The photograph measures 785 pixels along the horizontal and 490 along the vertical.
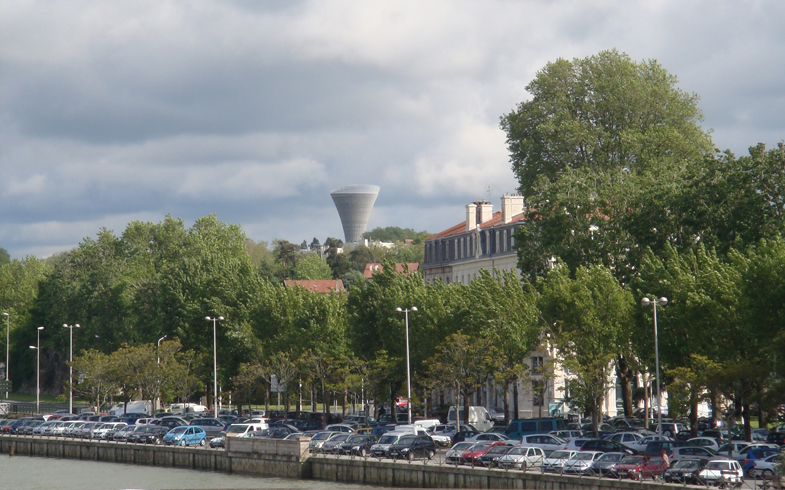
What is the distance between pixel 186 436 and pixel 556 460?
30816 mm

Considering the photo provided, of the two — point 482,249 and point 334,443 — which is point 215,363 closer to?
point 334,443

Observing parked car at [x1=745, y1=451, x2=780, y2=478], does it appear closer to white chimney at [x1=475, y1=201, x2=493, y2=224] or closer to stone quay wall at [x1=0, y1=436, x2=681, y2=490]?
stone quay wall at [x1=0, y1=436, x2=681, y2=490]

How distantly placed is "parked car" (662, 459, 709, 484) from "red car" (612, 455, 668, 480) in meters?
0.42

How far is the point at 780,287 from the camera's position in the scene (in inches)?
1681

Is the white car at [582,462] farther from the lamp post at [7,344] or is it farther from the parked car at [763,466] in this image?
the lamp post at [7,344]

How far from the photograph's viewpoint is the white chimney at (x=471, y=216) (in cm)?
11150

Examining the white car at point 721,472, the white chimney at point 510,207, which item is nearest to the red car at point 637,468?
the white car at point 721,472

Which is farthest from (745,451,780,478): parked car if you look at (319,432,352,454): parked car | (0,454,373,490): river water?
(319,432,352,454): parked car

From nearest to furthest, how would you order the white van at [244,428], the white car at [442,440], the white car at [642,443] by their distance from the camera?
the white car at [642,443] < the white car at [442,440] < the white van at [244,428]

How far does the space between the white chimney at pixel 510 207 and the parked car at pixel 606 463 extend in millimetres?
62761

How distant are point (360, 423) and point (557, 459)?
30.0 meters

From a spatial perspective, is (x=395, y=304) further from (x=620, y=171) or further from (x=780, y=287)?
(x=780, y=287)

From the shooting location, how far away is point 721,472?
35844 millimetres

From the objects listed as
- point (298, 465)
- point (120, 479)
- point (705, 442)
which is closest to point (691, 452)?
point (705, 442)
